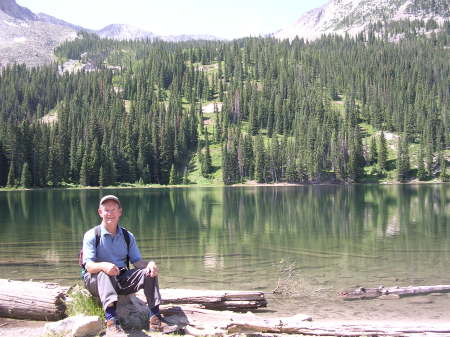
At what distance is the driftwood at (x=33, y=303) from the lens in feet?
36.0

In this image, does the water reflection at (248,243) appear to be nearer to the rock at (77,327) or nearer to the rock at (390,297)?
the rock at (390,297)

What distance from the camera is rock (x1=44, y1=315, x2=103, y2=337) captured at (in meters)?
9.38

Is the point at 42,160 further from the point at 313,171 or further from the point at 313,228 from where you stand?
the point at 313,228

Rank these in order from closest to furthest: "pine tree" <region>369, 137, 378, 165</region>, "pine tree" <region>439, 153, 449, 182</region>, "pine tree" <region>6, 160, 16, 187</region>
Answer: "pine tree" <region>6, 160, 16, 187</region>, "pine tree" <region>439, 153, 449, 182</region>, "pine tree" <region>369, 137, 378, 165</region>

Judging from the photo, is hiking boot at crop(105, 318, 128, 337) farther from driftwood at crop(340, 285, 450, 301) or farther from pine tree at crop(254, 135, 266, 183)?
pine tree at crop(254, 135, 266, 183)

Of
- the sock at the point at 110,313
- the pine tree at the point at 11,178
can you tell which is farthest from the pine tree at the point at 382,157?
the sock at the point at 110,313

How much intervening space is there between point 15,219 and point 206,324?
45.9 meters

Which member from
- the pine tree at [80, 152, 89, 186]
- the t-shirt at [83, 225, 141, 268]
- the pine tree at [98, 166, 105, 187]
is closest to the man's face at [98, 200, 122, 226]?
the t-shirt at [83, 225, 141, 268]

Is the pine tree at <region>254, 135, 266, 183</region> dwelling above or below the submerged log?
above

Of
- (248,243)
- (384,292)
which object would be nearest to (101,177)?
(248,243)

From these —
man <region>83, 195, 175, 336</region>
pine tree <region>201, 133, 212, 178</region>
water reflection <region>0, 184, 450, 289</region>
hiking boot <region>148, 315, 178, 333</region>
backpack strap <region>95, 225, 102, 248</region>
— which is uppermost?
pine tree <region>201, 133, 212, 178</region>

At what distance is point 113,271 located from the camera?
32.0ft

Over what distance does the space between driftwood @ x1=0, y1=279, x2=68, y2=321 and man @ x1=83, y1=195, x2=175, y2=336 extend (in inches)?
49.5

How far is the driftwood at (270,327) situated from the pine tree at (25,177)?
12844cm
